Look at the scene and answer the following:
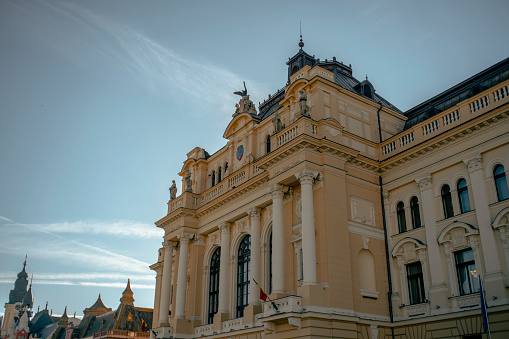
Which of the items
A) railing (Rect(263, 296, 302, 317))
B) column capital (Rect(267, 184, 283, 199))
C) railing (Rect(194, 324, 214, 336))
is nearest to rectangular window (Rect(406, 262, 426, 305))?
railing (Rect(263, 296, 302, 317))

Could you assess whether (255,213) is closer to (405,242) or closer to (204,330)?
(204,330)

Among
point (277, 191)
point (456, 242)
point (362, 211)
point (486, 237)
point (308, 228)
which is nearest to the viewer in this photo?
point (486, 237)

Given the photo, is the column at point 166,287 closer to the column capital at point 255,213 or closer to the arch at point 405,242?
the column capital at point 255,213

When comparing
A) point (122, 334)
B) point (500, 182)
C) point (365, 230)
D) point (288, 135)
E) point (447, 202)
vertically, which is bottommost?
point (122, 334)

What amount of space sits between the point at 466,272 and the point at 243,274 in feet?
40.2

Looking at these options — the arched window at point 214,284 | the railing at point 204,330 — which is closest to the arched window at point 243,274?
the railing at point 204,330

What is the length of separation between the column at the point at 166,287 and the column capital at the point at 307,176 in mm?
13164

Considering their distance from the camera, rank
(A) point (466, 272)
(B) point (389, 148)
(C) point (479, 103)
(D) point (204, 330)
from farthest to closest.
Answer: (D) point (204, 330), (B) point (389, 148), (C) point (479, 103), (A) point (466, 272)

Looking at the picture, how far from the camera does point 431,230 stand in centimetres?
2209

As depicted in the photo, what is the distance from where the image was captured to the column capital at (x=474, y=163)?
20766 millimetres

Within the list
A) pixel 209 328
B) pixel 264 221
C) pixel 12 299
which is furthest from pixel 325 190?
pixel 12 299

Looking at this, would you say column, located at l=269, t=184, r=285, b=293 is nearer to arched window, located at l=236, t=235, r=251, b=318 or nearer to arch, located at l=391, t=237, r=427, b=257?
arched window, located at l=236, t=235, r=251, b=318

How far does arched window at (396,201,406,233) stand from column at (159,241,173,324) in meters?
15.0

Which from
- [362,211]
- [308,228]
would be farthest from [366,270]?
[308,228]
